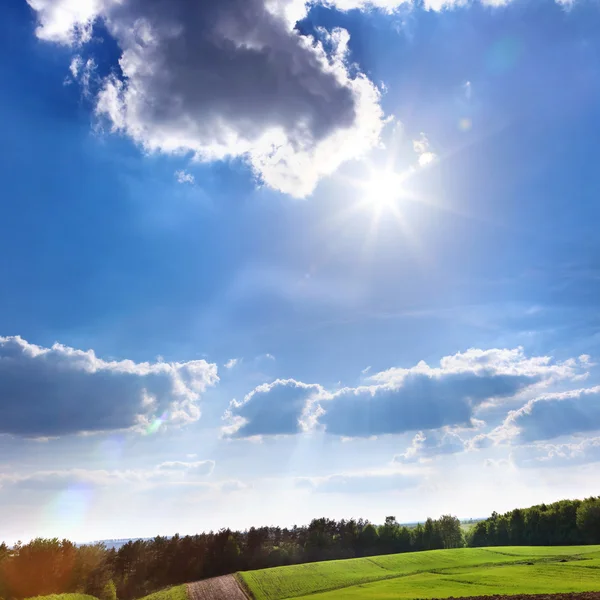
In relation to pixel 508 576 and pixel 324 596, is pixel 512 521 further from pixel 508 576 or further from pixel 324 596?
pixel 324 596

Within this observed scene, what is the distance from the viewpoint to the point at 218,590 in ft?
320

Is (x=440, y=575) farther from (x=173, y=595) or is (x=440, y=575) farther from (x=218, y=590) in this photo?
(x=173, y=595)

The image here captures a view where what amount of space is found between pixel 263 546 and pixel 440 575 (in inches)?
3022

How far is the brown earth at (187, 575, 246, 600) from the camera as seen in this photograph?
9025 cm

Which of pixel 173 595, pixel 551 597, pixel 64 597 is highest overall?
pixel 551 597

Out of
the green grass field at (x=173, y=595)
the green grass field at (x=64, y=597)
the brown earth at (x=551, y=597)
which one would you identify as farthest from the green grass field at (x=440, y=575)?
the green grass field at (x=64, y=597)

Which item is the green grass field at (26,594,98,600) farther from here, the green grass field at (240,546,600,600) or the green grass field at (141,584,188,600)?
the green grass field at (240,546,600,600)

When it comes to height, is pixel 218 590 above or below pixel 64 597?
below

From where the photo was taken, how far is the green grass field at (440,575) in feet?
233

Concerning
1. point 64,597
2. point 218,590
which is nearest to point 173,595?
point 218,590

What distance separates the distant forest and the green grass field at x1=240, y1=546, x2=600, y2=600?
3062 centimetres

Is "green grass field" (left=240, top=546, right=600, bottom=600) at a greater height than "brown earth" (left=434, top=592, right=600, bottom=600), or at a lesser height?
lesser

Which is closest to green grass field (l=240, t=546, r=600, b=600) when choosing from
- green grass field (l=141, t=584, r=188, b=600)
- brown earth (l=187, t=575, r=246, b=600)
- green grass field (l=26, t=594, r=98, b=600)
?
brown earth (l=187, t=575, r=246, b=600)

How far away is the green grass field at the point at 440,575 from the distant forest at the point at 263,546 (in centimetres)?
3062
